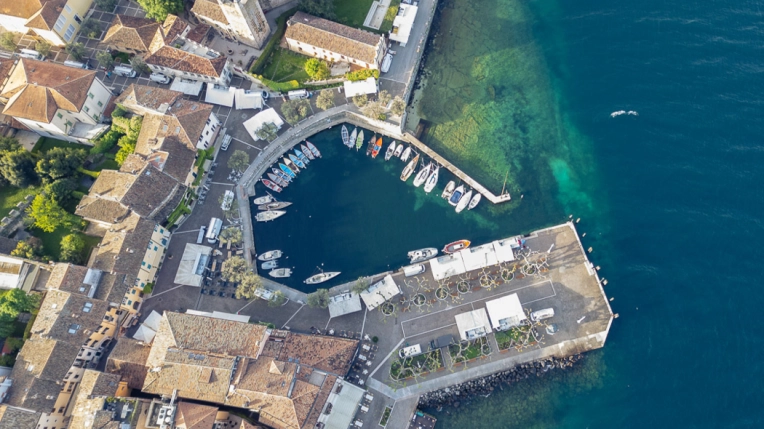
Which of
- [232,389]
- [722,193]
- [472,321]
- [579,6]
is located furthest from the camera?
[579,6]

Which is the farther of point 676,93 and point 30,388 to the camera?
point 676,93

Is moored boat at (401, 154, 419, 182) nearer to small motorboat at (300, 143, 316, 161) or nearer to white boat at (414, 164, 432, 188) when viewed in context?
white boat at (414, 164, 432, 188)

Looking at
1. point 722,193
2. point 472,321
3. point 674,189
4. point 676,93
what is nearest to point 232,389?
point 472,321

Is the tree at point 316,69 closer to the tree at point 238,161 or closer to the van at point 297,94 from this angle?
the van at point 297,94

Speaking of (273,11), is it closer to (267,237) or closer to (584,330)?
(267,237)

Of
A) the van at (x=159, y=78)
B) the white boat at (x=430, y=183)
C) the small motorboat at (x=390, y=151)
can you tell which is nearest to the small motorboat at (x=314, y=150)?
the small motorboat at (x=390, y=151)

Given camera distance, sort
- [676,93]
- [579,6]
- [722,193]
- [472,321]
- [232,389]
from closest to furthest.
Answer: [232,389]
[472,321]
[722,193]
[676,93]
[579,6]

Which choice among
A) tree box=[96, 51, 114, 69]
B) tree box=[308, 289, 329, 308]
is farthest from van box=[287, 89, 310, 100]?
tree box=[308, 289, 329, 308]

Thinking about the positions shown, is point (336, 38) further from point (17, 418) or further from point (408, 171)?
point (17, 418)
